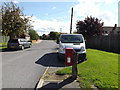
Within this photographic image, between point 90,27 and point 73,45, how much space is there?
62.0 feet

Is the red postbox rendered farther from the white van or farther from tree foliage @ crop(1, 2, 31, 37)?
tree foliage @ crop(1, 2, 31, 37)

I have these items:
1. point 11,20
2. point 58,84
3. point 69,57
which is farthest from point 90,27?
point 58,84

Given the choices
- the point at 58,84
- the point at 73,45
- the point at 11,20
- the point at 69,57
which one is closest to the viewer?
the point at 58,84

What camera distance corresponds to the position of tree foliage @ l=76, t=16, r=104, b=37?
27812mm

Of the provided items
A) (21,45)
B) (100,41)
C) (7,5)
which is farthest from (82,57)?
(7,5)

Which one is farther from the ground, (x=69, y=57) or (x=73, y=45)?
(x=73, y=45)

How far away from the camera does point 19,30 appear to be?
26203mm

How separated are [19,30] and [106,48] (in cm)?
1449

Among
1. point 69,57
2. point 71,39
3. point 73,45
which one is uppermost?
point 71,39

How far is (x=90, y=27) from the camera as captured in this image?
91.1 ft

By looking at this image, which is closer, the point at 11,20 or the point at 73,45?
the point at 73,45

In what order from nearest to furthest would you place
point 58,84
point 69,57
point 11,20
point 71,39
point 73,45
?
1. point 58,84
2. point 69,57
3. point 73,45
4. point 71,39
5. point 11,20

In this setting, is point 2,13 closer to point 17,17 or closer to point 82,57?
point 17,17

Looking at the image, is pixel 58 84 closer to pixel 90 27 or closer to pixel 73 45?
pixel 73 45
